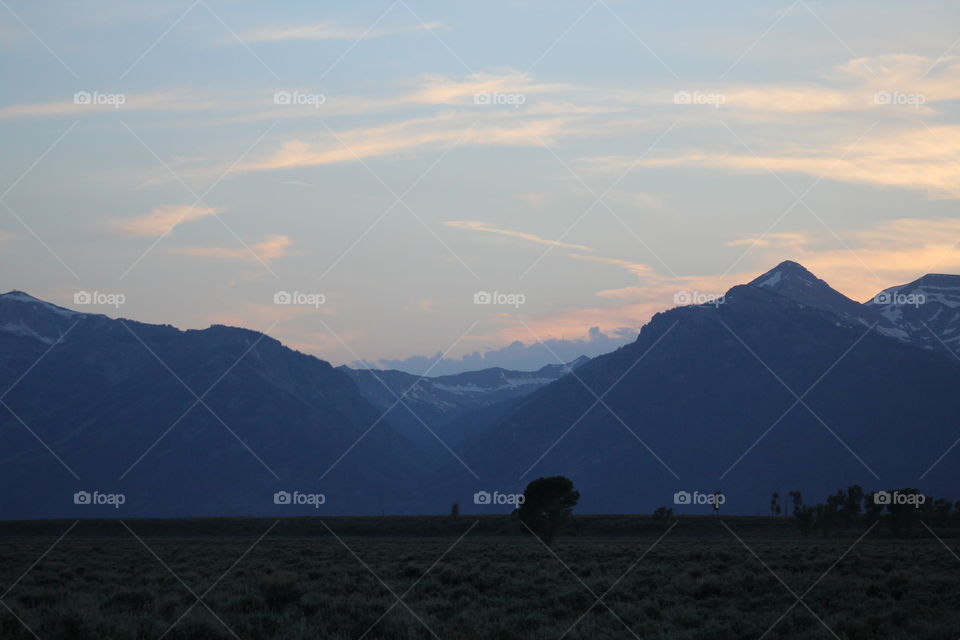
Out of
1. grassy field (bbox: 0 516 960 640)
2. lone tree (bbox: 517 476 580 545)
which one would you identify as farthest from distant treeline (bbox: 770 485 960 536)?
grassy field (bbox: 0 516 960 640)

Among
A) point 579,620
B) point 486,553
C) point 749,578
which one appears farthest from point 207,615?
point 486,553

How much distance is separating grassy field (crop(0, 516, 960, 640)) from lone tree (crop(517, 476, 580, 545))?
17.9m

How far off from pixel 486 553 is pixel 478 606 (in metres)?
25.9

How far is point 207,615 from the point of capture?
25.4 meters

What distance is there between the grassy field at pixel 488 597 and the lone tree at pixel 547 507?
1785 cm

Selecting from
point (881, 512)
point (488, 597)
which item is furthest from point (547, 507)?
point (881, 512)

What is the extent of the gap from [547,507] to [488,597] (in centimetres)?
3811

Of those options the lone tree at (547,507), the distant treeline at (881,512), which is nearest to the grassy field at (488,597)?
the lone tree at (547,507)

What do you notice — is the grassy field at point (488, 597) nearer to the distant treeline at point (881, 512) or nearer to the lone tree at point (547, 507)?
the lone tree at point (547, 507)

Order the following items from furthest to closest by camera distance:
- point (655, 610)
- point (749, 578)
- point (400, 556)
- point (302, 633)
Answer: point (400, 556) → point (749, 578) → point (655, 610) → point (302, 633)

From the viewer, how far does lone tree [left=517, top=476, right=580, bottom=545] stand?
67.3 metres

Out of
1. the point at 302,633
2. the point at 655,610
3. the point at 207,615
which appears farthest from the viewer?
the point at 655,610

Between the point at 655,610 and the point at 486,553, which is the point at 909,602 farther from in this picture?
the point at 486,553

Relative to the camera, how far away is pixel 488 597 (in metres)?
30.6
